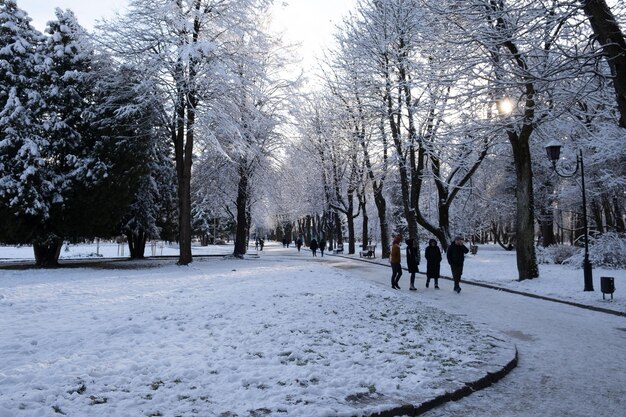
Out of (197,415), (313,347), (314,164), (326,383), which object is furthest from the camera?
(314,164)

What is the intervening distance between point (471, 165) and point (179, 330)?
21.9 meters

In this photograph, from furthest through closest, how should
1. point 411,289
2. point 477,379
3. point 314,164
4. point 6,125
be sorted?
1. point 314,164
2. point 6,125
3. point 411,289
4. point 477,379

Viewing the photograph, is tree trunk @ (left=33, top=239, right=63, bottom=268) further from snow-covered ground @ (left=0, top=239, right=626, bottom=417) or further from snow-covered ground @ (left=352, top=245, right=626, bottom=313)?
snow-covered ground @ (left=352, top=245, right=626, bottom=313)

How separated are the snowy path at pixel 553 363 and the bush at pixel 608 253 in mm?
11110

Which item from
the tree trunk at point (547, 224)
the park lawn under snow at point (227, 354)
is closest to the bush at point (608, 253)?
the tree trunk at point (547, 224)

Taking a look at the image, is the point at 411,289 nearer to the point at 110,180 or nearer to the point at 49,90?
the point at 110,180

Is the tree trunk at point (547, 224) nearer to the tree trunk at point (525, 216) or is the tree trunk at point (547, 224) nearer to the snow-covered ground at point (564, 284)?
the snow-covered ground at point (564, 284)

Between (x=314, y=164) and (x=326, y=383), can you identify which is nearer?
(x=326, y=383)

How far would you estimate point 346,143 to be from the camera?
33250 millimetres

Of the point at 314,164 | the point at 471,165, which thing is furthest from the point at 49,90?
the point at 314,164

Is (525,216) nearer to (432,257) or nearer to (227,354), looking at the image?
(432,257)

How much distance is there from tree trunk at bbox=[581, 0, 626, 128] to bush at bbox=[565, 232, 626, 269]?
15.4 m

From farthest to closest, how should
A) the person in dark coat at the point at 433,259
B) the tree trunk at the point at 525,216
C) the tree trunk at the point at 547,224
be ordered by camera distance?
the tree trunk at the point at 547,224
the tree trunk at the point at 525,216
the person in dark coat at the point at 433,259

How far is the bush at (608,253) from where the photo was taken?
2009 cm
